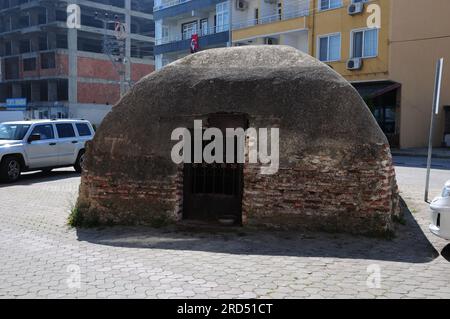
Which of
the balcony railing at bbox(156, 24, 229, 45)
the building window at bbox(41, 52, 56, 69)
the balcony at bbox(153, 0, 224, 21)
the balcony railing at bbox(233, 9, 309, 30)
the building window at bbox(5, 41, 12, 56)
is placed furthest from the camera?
the building window at bbox(5, 41, 12, 56)

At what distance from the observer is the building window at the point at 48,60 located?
170 ft

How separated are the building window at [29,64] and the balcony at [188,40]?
62.9 ft

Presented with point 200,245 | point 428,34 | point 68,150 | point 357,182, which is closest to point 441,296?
point 357,182

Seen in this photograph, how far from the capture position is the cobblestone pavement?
16.2ft

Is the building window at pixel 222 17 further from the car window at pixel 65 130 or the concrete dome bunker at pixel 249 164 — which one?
the concrete dome bunker at pixel 249 164

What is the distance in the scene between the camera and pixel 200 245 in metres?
6.70

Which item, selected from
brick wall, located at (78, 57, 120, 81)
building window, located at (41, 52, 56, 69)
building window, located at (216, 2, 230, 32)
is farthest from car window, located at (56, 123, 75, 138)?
building window, located at (41, 52, 56, 69)

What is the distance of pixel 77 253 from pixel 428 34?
25.7m

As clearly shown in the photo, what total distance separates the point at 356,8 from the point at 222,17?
12486 mm

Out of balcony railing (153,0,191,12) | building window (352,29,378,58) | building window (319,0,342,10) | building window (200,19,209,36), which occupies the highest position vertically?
balcony railing (153,0,191,12)

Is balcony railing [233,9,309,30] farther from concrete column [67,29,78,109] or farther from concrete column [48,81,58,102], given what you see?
concrete column [48,81,58,102]

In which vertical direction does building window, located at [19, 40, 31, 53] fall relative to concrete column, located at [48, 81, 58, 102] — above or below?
above
